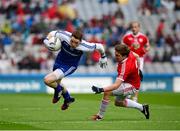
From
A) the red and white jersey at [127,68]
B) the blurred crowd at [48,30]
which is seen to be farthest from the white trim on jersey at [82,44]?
the blurred crowd at [48,30]

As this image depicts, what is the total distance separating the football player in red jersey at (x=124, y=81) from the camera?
14812 mm

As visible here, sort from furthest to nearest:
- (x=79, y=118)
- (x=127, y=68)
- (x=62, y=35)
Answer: (x=62, y=35) → (x=79, y=118) → (x=127, y=68)

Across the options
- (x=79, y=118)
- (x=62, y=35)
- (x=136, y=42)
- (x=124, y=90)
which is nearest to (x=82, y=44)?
(x=62, y=35)

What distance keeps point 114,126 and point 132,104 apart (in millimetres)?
1757

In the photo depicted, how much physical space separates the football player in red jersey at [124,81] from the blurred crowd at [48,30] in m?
15.7

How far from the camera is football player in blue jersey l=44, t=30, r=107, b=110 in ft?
52.5

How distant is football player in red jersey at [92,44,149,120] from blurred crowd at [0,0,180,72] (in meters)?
15.7

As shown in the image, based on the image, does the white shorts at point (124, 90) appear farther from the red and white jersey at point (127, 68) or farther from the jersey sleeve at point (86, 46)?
the jersey sleeve at point (86, 46)

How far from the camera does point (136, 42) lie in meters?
21.2

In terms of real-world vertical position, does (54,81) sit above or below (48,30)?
below

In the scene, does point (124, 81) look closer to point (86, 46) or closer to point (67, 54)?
point (86, 46)

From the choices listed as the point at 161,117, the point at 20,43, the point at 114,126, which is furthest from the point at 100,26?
the point at 114,126

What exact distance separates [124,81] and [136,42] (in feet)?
19.4

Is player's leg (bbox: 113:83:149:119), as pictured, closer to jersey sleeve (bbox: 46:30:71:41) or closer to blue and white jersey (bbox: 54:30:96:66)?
blue and white jersey (bbox: 54:30:96:66)
